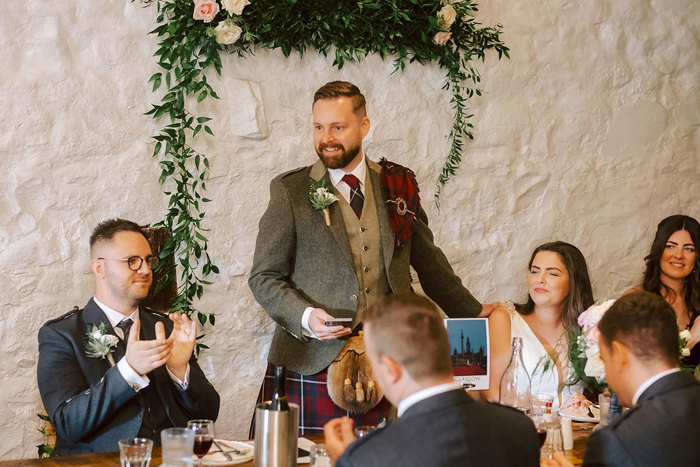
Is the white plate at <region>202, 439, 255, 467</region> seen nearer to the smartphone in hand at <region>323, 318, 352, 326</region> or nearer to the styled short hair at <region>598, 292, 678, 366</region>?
the smartphone in hand at <region>323, 318, 352, 326</region>

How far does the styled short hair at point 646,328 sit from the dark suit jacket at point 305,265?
1227 millimetres

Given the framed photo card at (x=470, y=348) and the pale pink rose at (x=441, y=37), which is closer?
the framed photo card at (x=470, y=348)

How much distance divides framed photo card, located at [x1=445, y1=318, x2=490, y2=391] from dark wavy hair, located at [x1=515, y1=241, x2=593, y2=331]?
425 mm

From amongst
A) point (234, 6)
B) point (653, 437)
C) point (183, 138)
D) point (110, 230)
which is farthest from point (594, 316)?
point (234, 6)

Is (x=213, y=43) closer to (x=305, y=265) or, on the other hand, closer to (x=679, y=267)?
(x=305, y=265)

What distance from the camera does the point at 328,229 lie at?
3057 millimetres

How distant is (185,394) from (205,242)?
89 cm

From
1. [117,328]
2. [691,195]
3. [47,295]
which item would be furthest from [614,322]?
[691,195]

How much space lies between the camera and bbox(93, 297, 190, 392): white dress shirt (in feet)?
7.84

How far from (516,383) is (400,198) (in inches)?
38.1

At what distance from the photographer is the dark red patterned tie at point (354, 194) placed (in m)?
3.14

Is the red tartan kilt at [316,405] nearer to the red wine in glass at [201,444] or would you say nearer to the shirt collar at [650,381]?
the red wine in glass at [201,444]

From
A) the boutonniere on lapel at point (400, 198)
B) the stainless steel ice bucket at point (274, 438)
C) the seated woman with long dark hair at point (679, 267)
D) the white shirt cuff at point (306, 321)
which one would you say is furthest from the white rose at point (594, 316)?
the seated woman with long dark hair at point (679, 267)

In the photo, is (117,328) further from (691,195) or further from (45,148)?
(691,195)
